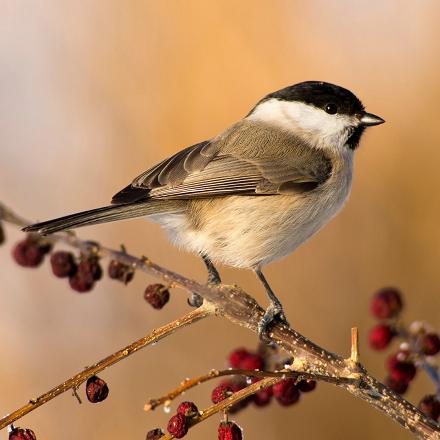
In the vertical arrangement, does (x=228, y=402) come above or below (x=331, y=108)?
below

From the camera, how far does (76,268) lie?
6.48 feet

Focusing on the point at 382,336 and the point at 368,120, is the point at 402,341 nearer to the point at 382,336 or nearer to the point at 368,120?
the point at 382,336

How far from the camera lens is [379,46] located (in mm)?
4027

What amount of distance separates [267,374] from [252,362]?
75cm

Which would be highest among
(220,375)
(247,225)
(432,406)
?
(247,225)

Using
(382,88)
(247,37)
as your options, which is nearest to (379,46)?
(382,88)

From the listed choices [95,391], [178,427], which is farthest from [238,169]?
[178,427]

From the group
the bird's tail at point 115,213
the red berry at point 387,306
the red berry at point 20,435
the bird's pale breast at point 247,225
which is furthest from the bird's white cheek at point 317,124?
the red berry at point 20,435

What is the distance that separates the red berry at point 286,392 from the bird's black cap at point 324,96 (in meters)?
1.49

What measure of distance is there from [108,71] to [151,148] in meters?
0.57

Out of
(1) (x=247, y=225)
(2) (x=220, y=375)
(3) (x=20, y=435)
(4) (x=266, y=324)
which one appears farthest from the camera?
(1) (x=247, y=225)

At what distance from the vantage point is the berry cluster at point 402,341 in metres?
2.04

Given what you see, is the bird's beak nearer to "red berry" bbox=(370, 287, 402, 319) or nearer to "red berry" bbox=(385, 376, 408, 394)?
"red berry" bbox=(370, 287, 402, 319)

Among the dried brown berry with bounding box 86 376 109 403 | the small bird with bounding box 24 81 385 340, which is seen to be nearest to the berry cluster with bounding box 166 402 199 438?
the dried brown berry with bounding box 86 376 109 403
